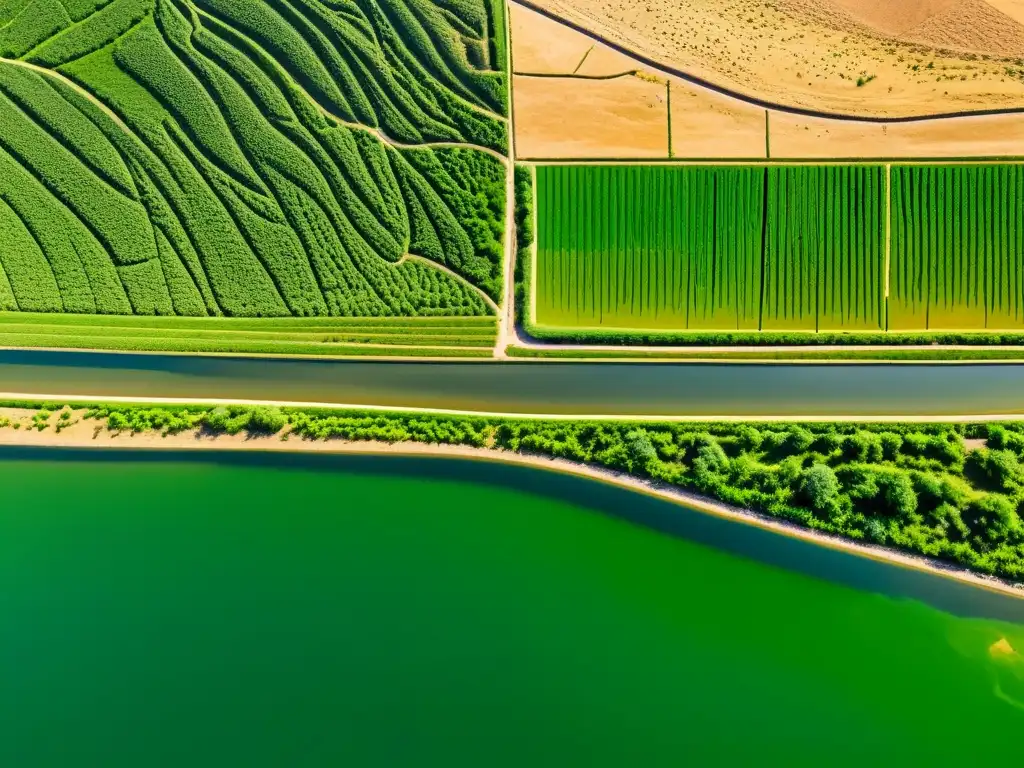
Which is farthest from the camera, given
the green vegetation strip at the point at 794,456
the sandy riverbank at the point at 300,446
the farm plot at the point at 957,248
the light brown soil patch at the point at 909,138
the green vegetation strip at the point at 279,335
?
the light brown soil patch at the point at 909,138

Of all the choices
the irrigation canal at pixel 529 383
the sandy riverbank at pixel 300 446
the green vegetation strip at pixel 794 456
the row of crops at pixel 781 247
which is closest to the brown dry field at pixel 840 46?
the row of crops at pixel 781 247

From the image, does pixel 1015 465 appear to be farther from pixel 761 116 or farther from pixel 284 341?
pixel 284 341

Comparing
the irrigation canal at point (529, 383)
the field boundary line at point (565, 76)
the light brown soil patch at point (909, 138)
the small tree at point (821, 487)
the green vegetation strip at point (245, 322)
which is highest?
the field boundary line at point (565, 76)

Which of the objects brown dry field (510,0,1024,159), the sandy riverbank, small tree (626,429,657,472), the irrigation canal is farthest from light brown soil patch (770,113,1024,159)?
the sandy riverbank

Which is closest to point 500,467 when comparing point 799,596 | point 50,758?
point 799,596

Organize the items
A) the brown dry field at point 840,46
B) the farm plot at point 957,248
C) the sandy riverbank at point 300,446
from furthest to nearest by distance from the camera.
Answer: the brown dry field at point 840,46 → the farm plot at point 957,248 → the sandy riverbank at point 300,446

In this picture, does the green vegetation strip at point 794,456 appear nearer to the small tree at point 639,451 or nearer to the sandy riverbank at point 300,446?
the small tree at point 639,451

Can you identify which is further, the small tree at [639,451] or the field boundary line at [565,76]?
the field boundary line at [565,76]
